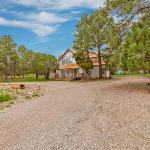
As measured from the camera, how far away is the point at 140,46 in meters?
32.2

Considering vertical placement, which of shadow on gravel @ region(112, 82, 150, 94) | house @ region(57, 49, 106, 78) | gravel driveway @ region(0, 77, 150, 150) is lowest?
gravel driveway @ region(0, 77, 150, 150)

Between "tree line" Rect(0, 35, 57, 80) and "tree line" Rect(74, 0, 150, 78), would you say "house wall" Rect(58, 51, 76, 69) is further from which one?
"tree line" Rect(74, 0, 150, 78)

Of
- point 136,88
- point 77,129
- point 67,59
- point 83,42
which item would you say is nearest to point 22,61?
point 67,59

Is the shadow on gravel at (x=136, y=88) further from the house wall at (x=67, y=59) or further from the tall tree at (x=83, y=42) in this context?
the house wall at (x=67, y=59)

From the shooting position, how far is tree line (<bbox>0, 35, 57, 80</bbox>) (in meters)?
86.7

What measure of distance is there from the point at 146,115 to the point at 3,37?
74.9m

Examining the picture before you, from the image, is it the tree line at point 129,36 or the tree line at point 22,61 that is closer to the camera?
the tree line at point 129,36

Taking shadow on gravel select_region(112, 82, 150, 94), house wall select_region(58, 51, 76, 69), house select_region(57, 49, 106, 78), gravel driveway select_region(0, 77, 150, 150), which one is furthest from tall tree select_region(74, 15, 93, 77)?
gravel driveway select_region(0, 77, 150, 150)

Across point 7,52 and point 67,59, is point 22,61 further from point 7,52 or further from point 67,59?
point 67,59

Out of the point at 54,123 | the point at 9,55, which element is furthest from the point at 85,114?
the point at 9,55

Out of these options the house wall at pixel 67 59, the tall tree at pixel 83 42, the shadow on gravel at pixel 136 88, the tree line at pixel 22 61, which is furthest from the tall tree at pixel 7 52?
the shadow on gravel at pixel 136 88

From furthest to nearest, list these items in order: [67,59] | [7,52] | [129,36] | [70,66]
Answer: [67,59] → [7,52] → [70,66] → [129,36]

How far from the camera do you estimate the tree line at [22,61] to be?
86.7 metres

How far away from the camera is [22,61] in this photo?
91875mm
